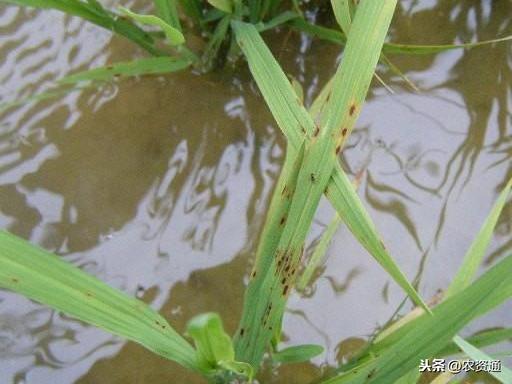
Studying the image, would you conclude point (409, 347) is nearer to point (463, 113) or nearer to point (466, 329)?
point (466, 329)

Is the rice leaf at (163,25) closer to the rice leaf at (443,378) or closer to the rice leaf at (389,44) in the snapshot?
the rice leaf at (389,44)

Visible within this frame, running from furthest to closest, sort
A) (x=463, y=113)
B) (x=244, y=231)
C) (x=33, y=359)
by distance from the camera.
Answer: (x=463, y=113) → (x=244, y=231) → (x=33, y=359)

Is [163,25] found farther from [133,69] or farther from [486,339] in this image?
[486,339]

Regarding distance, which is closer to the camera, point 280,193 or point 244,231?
point 280,193

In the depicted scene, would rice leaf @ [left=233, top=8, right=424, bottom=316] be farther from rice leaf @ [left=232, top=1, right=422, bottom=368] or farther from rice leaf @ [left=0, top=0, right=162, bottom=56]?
rice leaf @ [left=0, top=0, right=162, bottom=56]

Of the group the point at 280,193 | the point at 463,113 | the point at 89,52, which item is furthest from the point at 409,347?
the point at 89,52

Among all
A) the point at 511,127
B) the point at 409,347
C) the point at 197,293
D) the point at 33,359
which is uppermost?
the point at 511,127

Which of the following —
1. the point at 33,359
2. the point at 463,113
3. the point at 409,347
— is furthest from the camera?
the point at 463,113
